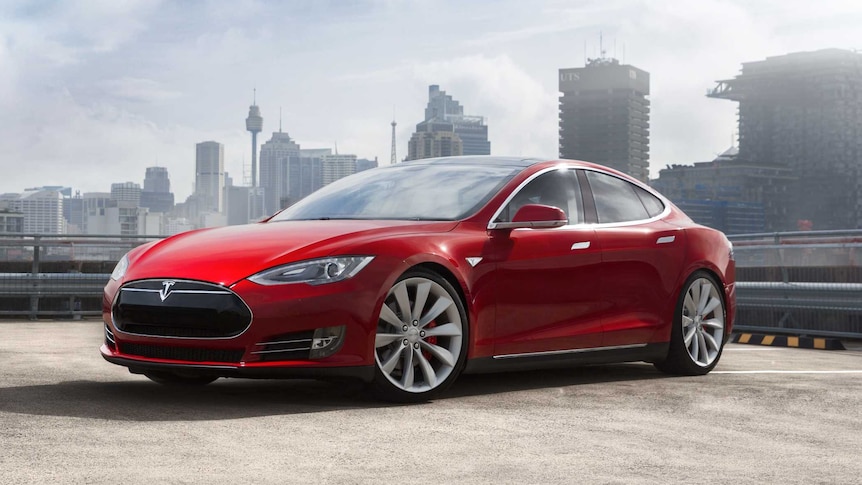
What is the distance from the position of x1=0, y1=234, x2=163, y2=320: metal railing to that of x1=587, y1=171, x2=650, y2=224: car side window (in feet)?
31.8

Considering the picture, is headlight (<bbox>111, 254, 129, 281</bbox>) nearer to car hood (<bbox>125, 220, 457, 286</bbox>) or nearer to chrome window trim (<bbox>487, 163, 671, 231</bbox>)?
car hood (<bbox>125, 220, 457, 286</bbox>)

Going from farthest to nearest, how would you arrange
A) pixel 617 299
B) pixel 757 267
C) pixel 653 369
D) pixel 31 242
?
pixel 31 242, pixel 757 267, pixel 653 369, pixel 617 299

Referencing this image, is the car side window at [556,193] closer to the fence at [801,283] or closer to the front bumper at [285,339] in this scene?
the front bumper at [285,339]

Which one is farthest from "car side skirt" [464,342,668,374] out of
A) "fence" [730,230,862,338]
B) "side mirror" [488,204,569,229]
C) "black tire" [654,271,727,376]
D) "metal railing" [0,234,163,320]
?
"metal railing" [0,234,163,320]

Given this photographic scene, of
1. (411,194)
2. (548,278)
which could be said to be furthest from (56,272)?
(548,278)

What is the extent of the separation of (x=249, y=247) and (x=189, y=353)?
0.64 m

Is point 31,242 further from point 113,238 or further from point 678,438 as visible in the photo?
point 678,438

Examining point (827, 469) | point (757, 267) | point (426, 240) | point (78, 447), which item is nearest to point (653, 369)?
point (426, 240)

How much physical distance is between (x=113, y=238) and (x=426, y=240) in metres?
11.5

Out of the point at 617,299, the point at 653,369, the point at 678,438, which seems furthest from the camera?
the point at 653,369

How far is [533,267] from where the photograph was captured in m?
7.11

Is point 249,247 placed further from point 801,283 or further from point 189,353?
point 801,283

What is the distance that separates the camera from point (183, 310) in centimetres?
602

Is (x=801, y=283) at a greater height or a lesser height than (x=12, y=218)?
lesser
